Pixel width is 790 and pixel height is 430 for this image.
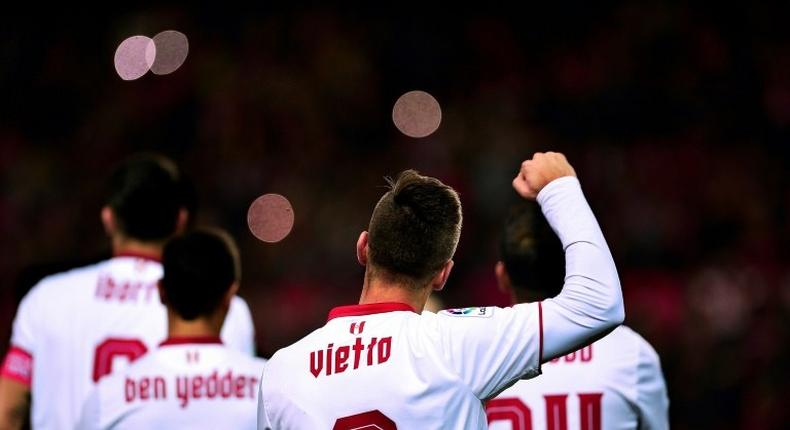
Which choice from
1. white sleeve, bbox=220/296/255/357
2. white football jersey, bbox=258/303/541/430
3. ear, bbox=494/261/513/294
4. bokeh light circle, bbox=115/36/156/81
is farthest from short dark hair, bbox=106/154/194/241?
bokeh light circle, bbox=115/36/156/81

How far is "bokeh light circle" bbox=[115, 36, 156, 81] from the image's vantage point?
1336 cm

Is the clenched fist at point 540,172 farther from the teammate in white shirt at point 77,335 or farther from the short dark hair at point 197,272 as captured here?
the teammate in white shirt at point 77,335

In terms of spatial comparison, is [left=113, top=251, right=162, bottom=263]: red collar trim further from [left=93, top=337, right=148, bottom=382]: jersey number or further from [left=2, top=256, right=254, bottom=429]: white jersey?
[left=93, top=337, right=148, bottom=382]: jersey number

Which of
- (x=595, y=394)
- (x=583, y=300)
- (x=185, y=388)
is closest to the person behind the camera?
(x=583, y=300)

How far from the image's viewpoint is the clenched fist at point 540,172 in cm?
287

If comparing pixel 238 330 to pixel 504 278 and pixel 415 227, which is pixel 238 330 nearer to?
pixel 504 278

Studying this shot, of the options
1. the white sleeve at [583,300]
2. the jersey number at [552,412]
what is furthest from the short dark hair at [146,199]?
the white sleeve at [583,300]

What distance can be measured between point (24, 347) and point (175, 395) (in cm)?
103

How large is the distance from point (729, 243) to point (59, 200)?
630 centimetres

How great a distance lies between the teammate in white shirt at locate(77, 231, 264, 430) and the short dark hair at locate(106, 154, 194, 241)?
76 centimetres

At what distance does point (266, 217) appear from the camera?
11.4 metres

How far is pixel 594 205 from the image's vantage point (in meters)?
10.4

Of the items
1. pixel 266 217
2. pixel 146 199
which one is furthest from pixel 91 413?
pixel 266 217

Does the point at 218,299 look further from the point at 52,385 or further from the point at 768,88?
the point at 768,88
